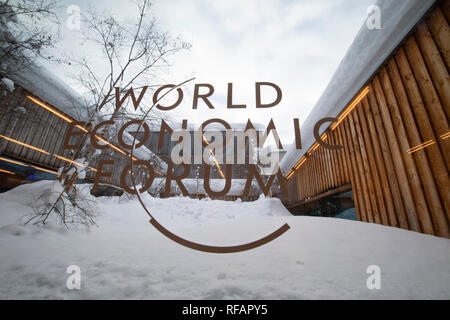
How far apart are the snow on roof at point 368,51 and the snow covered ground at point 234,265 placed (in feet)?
8.25

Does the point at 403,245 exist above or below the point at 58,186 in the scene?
below

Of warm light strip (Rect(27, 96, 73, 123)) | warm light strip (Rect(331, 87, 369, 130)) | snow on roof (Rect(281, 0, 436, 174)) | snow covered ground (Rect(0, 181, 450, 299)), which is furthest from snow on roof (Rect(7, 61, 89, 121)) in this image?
warm light strip (Rect(331, 87, 369, 130))

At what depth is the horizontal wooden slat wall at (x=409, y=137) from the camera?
2.15 meters

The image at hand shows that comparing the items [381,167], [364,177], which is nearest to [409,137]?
[381,167]

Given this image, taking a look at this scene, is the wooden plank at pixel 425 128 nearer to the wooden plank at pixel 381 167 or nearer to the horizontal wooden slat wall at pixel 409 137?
the horizontal wooden slat wall at pixel 409 137

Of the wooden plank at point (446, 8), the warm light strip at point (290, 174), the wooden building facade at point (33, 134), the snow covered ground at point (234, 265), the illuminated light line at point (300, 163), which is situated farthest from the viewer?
the warm light strip at point (290, 174)

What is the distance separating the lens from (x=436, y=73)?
7.25 ft

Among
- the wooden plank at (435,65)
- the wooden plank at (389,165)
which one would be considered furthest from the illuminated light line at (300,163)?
the wooden plank at (435,65)

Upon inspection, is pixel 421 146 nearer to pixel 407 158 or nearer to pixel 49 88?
pixel 407 158

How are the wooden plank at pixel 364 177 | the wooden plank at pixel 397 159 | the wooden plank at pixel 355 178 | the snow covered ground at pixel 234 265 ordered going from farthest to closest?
1. the wooden plank at pixel 355 178
2. the wooden plank at pixel 364 177
3. the wooden plank at pixel 397 159
4. the snow covered ground at pixel 234 265

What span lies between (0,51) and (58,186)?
7.93 feet

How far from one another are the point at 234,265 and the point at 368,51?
3.49 m

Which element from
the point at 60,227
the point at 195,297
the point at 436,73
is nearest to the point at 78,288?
the point at 195,297
